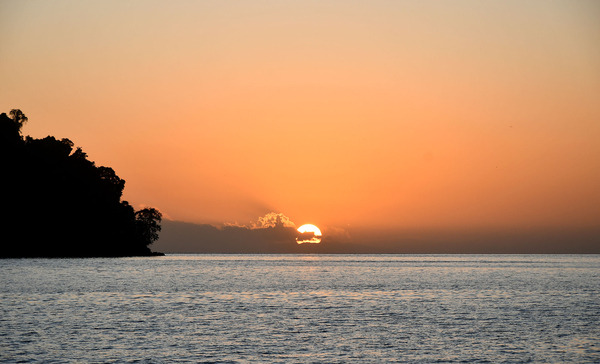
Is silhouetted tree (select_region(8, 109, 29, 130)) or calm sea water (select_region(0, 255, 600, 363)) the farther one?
silhouetted tree (select_region(8, 109, 29, 130))

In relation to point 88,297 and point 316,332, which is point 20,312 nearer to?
point 88,297

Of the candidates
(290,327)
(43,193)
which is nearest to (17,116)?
(43,193)

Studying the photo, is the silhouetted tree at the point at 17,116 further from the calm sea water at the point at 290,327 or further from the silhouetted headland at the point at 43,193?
the calm sea water at the point at 290,327

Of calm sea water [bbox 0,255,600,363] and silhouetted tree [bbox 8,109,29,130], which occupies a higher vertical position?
silhouetted tree [bbox 8,109,29,130]

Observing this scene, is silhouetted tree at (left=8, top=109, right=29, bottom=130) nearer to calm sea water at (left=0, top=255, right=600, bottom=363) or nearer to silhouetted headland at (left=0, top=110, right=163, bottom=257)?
silhouetted headland at (left=0, top=110, right=163, bottom=257)

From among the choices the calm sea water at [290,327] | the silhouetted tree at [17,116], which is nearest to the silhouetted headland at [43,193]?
the silhouetted tree at [17,116]

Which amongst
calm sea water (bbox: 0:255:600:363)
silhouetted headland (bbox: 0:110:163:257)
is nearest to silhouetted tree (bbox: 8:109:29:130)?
silhouetted headland (bbox: 0:110:163:257)

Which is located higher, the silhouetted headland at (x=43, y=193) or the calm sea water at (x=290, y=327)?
the silhouetted headland at (x=43, y=193)

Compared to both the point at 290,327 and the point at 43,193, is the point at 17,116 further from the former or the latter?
the point at 290,327

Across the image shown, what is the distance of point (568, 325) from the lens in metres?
52.9

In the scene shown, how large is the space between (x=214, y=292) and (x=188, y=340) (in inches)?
1736

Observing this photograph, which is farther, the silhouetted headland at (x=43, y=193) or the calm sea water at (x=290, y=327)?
the silhouetted headland at (x=43, y=193)

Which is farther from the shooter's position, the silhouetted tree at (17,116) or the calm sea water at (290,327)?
the silhouetted tree at (17,116)

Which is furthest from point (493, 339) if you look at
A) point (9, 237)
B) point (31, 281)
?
point (9, 237)
